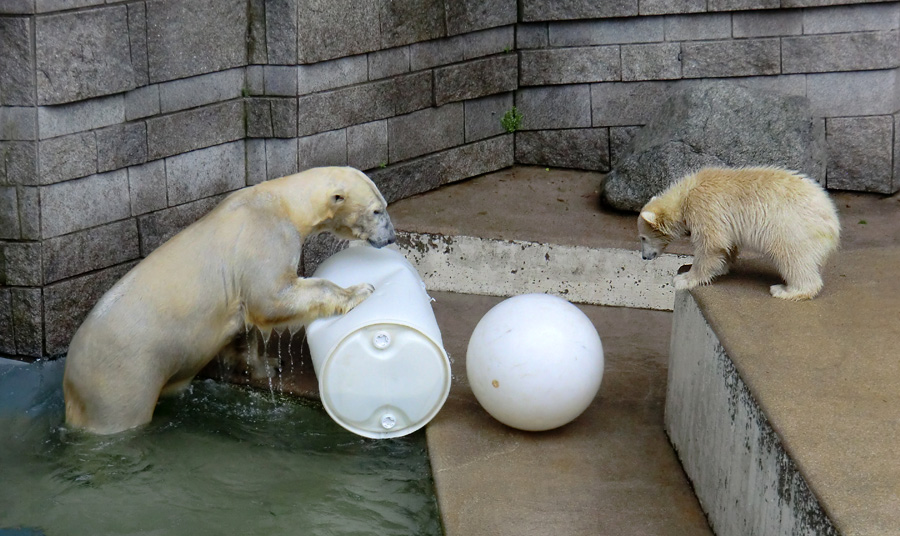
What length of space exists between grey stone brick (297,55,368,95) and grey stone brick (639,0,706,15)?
233 centimetres

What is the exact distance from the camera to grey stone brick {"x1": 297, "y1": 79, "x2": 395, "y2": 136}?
21.5 ft

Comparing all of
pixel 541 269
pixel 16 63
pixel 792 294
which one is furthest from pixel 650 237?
pixel 16 63

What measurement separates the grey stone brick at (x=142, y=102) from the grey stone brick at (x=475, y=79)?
2.25 metres

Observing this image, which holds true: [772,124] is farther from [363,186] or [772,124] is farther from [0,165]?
[0,165]

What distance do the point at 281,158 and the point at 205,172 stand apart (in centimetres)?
52

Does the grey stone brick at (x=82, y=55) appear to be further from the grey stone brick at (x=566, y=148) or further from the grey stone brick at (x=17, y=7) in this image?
the grey stone brick at (x=566, y=148)

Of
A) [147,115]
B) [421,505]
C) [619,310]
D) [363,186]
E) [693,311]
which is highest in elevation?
[147,115]

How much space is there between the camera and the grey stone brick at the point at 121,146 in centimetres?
572

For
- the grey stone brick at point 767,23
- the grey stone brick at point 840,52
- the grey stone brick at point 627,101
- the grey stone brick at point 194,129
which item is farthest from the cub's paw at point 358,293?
the grey stone brick at point 840,52

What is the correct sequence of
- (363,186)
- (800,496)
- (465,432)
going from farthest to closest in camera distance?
(363,186) < (465,432) < (800,496)

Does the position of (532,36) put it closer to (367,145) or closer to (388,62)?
(388,62)

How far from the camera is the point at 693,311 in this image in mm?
4699

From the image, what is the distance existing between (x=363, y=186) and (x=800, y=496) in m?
3.00

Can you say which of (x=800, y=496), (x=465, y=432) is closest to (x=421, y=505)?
(x=465, y=432)
